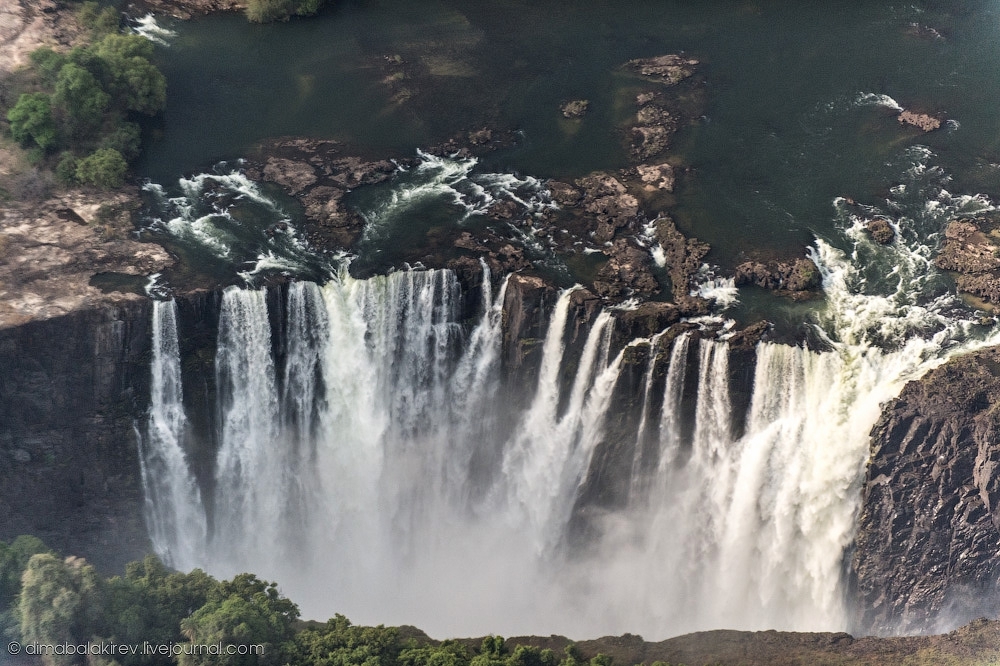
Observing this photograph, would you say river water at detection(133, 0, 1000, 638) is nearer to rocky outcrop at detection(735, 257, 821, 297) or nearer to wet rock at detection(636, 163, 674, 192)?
rocky outcrop at detection(735, 257, 821, 297)

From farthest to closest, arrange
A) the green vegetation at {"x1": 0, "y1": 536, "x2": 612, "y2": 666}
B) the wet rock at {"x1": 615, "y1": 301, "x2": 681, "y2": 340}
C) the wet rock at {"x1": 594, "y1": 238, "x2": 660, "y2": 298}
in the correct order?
the wet rock at {"x1": 594, "y1": 238, "x2": 660, "y2": 298} < the wet rock at {"x1": 615, "y1": 301, "x2": 681, "y2": 340} < the green vegetation at {"x1": 0, "y1": 536, "x2": 612, "y2": 666}

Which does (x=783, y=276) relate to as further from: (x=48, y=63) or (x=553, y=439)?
(x=48, y=63)

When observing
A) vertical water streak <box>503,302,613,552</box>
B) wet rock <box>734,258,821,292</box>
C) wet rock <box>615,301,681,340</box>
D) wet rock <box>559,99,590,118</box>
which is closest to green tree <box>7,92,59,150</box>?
wet rock <box>559,99,590,118</box>

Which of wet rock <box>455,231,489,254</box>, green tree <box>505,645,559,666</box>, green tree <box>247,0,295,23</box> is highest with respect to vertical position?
green tree <box>247,0,295,23</box>

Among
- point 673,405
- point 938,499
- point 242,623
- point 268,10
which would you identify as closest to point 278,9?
point 268,10

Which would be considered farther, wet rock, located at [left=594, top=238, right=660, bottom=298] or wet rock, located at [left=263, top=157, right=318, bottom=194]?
wet rock, located at [left=263, top=157, right=318, bottom=194]

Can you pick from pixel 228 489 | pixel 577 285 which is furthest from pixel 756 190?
pixel 228 489

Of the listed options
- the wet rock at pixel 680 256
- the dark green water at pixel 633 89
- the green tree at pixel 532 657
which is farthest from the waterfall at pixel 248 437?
the wet rock at pixel 680 256

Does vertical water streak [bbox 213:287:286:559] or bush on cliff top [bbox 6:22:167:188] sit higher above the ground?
bush on cliff top [bbox 6:22:167:188]
